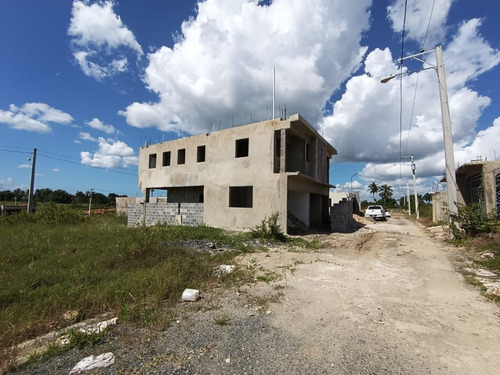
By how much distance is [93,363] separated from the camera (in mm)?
2510

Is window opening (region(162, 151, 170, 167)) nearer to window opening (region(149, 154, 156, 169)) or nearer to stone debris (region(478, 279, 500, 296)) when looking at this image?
window opening (region(149, 154, 156, 169))

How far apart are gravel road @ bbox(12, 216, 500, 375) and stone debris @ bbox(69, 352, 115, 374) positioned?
77 millimetres

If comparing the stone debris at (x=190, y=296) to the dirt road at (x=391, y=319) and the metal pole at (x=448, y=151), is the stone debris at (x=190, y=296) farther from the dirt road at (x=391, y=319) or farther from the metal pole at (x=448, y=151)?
the metal pole at (x=448, y=151)

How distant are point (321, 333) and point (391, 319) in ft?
3.76

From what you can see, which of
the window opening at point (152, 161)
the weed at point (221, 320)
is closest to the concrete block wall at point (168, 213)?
the window opening at point (152, 161)

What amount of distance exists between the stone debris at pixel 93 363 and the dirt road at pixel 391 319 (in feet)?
6.55

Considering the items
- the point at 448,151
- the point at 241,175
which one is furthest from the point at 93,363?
the point at 448,151

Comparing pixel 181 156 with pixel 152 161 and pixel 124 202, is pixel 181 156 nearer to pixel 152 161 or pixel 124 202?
pixel 152 161

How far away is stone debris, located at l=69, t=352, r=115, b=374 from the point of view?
2443mm

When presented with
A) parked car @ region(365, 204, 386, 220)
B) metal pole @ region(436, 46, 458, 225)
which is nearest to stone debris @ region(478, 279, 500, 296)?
metal pole @ region(436, 46, 458, 225)

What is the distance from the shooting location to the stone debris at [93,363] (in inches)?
96.2

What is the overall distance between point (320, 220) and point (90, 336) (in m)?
17.0

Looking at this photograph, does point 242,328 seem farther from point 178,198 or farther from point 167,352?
point 178,198

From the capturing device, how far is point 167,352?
271cm
